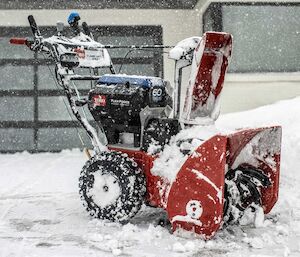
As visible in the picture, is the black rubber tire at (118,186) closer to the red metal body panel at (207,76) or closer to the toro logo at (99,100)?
the toro logo at (99,100)

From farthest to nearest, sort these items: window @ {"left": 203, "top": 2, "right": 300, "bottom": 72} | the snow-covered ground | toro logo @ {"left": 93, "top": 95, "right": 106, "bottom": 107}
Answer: window @ {"left": 203, "top": 2, "right": 300, "bottom": 72} < toro logo @ {"left": 93, "top": 95, "right": 106, "bottom": 107} < the snow-covered ground

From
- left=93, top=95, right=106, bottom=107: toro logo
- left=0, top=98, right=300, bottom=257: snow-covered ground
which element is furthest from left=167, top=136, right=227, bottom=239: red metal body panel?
left=93, top=95, right=106, bottom=107: toro logo

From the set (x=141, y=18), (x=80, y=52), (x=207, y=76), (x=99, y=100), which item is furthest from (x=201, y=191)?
(x=141, y=18)

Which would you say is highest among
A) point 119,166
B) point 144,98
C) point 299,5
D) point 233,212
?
point 299,5

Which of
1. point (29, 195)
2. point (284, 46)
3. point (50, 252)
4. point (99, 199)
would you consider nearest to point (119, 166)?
point (99, 199)

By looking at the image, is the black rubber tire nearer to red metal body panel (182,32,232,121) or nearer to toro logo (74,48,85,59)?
red metal body panel (182,32,232,121)

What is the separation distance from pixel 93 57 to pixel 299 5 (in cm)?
593

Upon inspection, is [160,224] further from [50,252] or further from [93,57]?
[93,57]

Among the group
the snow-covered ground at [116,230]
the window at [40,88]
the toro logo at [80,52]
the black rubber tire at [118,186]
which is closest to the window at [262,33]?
the window at [40,88]

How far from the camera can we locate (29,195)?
18.7 feet

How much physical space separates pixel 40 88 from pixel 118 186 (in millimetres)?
6740

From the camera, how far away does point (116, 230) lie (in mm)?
4066

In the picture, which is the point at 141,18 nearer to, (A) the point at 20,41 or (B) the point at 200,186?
(A) the point at 20,41

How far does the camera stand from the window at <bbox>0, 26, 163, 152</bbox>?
1034cm
